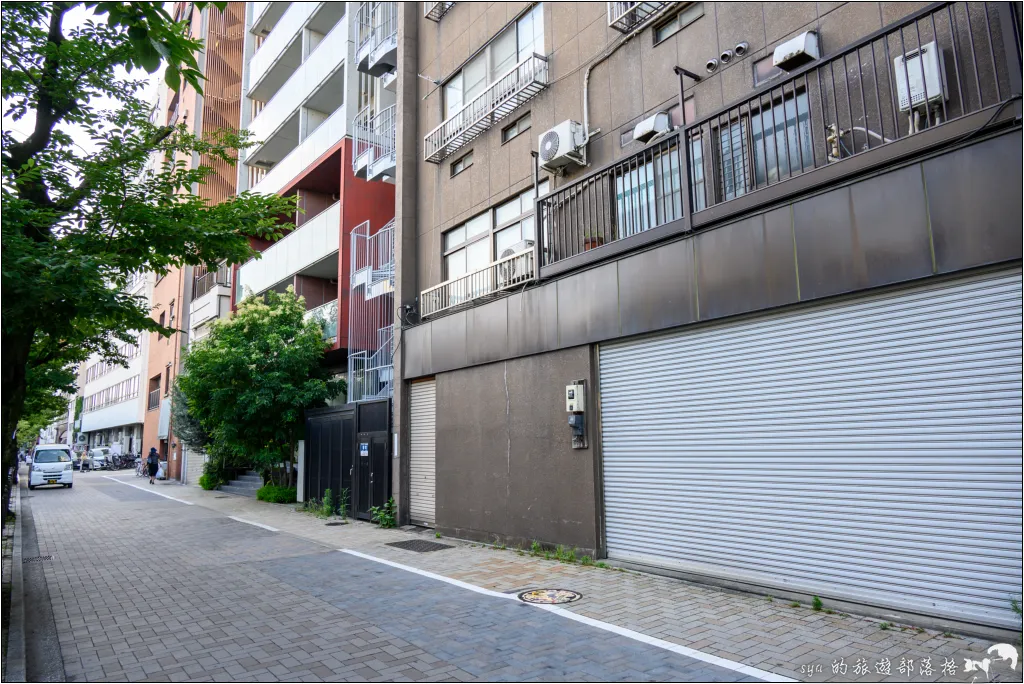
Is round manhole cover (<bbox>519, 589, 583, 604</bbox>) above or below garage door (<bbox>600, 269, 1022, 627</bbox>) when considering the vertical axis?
below

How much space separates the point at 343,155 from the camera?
19797 mm

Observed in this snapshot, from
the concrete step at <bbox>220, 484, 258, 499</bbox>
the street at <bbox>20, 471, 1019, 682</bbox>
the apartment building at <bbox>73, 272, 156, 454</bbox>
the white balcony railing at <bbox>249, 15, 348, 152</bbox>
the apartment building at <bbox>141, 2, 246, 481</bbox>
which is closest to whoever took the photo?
the street at <bbox>20, 471, 1019, 682</bbox>

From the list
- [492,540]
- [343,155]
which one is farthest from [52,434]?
[492,540]

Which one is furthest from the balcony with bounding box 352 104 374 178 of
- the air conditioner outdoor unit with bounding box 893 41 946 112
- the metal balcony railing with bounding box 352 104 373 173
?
the air conditioner outdoor unit with bounding box 893 41 946 112

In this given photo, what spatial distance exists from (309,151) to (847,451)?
19889 mm

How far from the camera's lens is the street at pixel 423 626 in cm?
530

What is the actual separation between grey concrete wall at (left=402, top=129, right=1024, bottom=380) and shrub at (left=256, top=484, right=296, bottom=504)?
12.4 metres

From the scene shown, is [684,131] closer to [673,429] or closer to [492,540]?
[673,429]

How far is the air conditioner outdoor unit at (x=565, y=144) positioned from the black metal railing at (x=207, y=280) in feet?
64.5

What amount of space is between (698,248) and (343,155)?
1426 cm

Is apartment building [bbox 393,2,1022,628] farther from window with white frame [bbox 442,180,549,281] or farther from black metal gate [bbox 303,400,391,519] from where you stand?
black metal gate [bbox 303,400,391,519]

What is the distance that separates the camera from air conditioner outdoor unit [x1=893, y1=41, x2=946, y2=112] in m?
6.44

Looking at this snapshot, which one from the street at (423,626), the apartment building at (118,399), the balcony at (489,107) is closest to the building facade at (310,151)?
the balcony at (489,107)

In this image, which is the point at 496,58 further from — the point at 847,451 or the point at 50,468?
the point at 50,468
